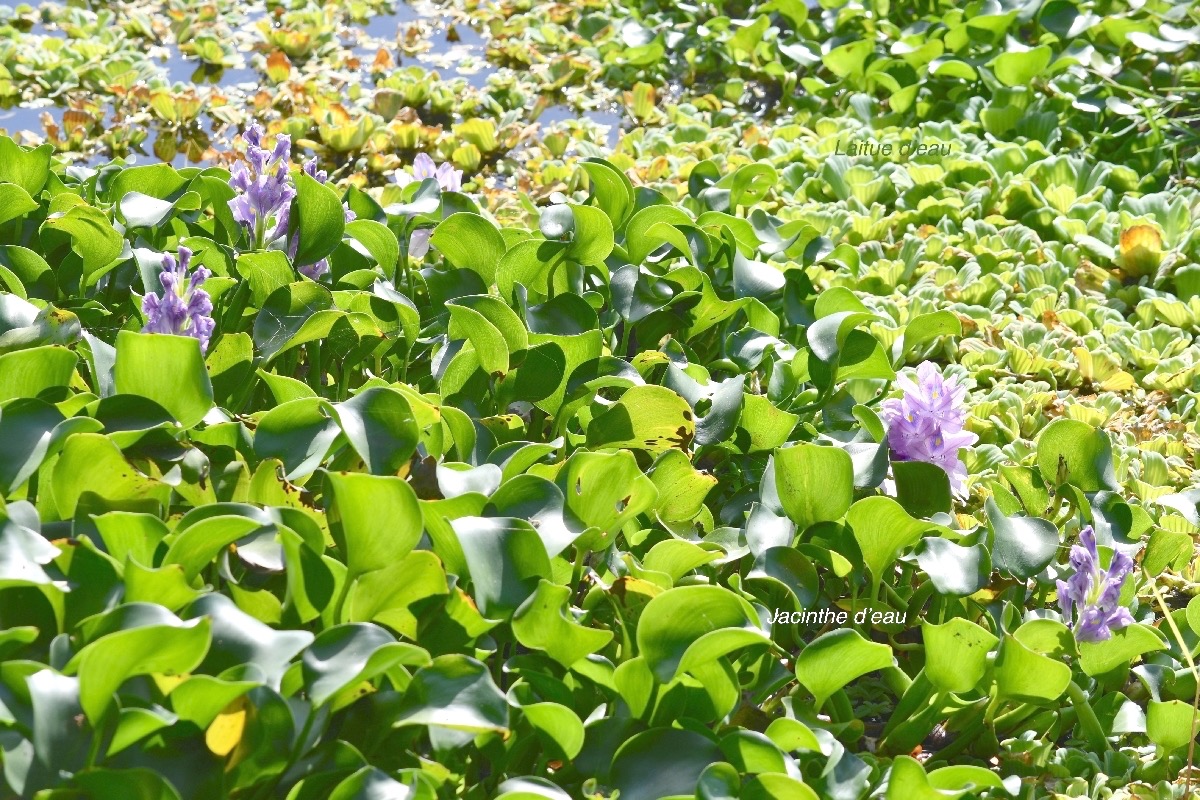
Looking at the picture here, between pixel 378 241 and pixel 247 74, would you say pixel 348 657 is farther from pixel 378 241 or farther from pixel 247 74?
pixel 247 74

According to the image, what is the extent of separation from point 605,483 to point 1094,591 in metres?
0.61

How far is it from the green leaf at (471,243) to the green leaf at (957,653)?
3.04ft

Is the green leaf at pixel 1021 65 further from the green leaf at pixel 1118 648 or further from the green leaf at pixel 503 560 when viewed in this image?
the green leaf at pixel 503 560

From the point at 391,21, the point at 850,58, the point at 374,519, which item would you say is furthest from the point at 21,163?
the point at 391,21

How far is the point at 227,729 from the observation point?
109cm

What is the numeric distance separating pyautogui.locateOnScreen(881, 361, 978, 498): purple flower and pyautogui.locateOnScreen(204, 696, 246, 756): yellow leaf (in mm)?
1027

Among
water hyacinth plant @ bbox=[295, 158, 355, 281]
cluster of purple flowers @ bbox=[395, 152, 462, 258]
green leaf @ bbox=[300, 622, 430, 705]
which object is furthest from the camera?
cluster of purple flowers @ bbox=[395, 152, 462, 258]

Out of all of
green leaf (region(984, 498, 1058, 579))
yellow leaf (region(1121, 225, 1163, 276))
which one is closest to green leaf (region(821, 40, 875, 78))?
yellow leaf (region(1121, 225, 1163, 276))

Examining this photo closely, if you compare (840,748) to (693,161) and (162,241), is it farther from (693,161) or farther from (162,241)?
(693,161)

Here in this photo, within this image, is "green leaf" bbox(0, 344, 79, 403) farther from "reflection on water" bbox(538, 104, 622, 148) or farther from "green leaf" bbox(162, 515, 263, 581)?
"reflection on water" bbox(538, 104, 622, 148)

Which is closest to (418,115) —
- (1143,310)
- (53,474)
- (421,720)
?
(1143,310)

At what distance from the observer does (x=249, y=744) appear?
1.11m

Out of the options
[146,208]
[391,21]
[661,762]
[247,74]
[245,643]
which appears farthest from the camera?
[391,21]

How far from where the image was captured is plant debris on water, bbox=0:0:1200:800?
1.19 meters
